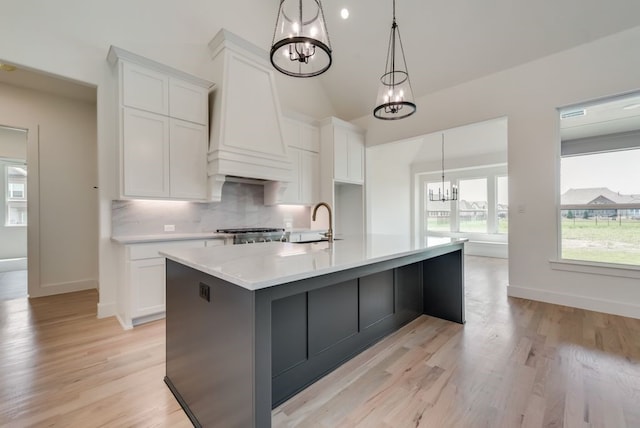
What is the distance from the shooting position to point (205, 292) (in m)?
1.38

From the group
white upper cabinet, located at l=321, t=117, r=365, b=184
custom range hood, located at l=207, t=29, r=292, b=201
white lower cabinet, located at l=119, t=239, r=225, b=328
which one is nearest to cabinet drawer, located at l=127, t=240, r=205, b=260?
white lower cabinet, located at l=119, t=239, r=225, b=328

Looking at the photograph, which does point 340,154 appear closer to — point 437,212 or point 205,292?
point 205,292

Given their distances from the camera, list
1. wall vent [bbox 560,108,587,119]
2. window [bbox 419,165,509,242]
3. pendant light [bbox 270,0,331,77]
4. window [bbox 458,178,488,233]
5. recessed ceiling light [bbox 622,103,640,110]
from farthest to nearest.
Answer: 1. window [bbox 458,178,488,233]
2. window [bbox 419,165,509,242]
3. wall vent [bbox 560,108,587,119]
4. recessed ceiling light [bbox 622,103,640,110]
5. pendant light [bbox 270,0,331,77]

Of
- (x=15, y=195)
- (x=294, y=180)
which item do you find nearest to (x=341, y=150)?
(x=294, y=180)

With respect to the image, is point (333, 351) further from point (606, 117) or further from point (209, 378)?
point (606, 117)

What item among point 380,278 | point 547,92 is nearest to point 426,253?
point 380,278

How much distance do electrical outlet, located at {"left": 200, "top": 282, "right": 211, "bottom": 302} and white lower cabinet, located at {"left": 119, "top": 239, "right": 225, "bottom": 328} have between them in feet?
5.28

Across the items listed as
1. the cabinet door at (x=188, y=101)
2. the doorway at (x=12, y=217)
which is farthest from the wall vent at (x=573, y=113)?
the doorway at (x=12, y=217)

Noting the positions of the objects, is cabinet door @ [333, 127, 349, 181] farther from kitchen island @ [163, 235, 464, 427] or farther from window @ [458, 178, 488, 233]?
window @ [458, 178, 488, 233]

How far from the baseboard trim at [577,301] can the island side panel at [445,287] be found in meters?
1.52

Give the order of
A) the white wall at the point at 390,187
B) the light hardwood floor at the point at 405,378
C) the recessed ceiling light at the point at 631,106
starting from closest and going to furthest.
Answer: the light hardwood floor at the point at 405,378 < the recessed ceiling light at the point at 631,106 < the white wall at the point at 390,187

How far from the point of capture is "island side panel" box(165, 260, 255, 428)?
113 cm

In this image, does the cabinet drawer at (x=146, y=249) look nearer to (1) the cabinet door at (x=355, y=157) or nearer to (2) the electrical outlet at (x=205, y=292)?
(2) the electrical outlet at (x=205, y=292)

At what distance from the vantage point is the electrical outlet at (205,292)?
1351 mm
